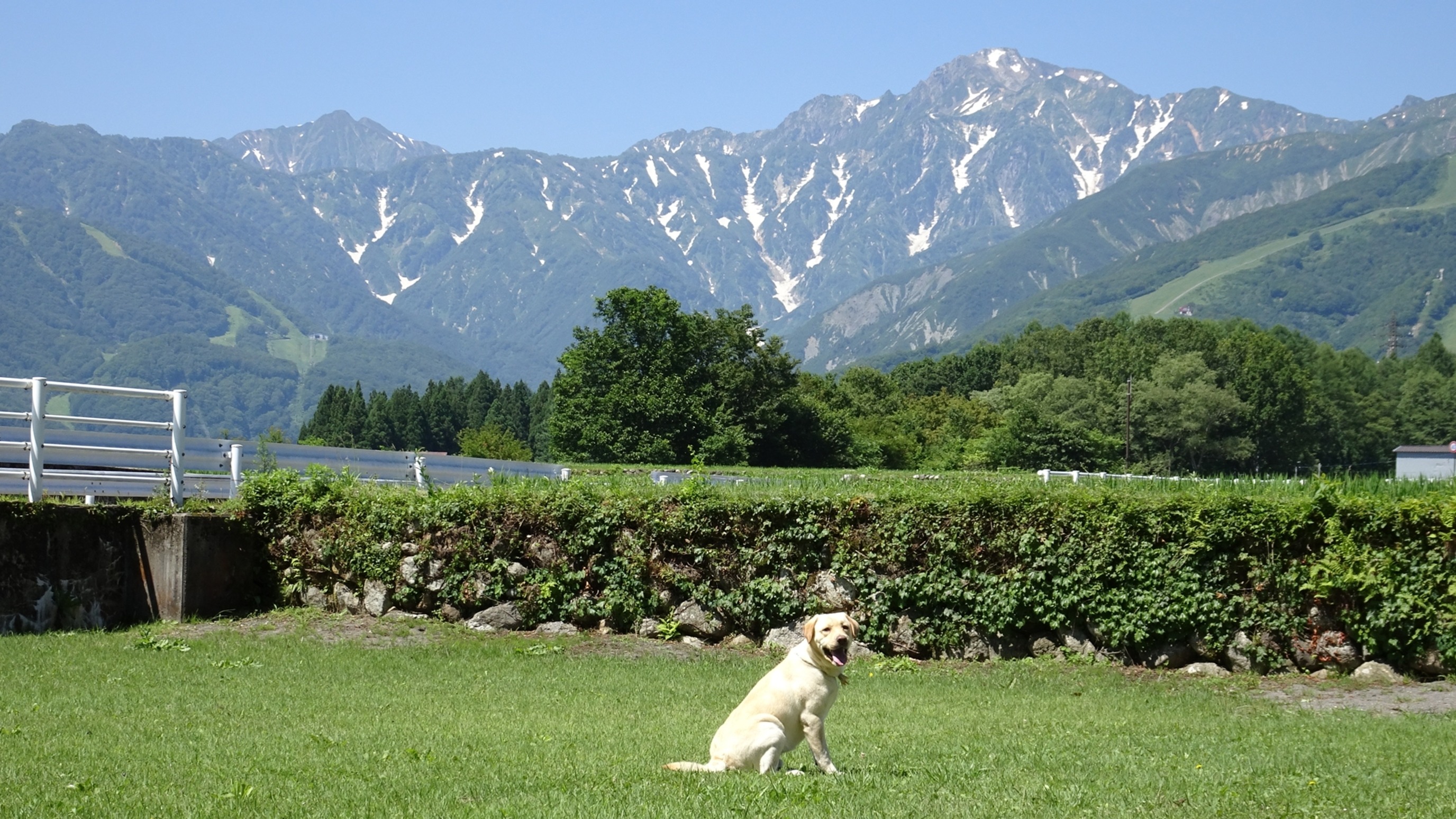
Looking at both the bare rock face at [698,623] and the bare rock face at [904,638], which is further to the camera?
the bare rock face at [698,623]

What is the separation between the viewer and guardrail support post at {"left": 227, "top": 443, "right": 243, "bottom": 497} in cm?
1833

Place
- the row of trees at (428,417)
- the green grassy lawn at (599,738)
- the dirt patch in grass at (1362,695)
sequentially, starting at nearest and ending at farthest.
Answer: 1. the green grassy lawn at (599,738)
2. the dirt patch in grass at (1362,695)
3. the row of trees at (428,417)

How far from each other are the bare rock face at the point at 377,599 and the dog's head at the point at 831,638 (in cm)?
1051

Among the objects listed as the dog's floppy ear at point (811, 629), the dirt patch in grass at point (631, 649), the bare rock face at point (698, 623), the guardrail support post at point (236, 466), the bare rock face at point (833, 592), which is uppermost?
the guardrail support post at point (236, 466)

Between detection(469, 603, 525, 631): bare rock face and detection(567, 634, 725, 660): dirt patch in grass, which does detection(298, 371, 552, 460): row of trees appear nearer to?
detection(469, 603, 525, 631): bare rock face

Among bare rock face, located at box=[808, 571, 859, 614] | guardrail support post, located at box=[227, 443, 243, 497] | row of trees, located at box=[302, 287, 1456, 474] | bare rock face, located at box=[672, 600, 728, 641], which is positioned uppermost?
row of trees, located at box=[302, 287, 1456, 474]

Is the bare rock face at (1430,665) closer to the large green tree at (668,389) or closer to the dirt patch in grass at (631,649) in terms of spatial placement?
the dirt patch in grass at (631,649)

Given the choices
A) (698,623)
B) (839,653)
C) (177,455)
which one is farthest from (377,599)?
(839,653)

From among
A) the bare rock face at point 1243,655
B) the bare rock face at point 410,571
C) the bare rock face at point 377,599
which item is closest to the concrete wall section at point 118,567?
the bare rock face at point 377,599

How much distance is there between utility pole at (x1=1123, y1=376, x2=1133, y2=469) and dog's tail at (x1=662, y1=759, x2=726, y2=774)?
87225mm

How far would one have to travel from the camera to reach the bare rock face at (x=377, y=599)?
17078 millimetres

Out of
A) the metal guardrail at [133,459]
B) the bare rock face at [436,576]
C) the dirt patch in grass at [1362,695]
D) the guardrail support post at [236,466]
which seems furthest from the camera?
the guardrail support post at [236,466]

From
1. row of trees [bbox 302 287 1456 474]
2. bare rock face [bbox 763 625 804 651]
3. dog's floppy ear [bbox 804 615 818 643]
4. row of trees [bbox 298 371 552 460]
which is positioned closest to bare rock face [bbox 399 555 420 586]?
bare rock face [bbox 763 625 804 651]

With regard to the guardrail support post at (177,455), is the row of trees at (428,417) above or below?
above
